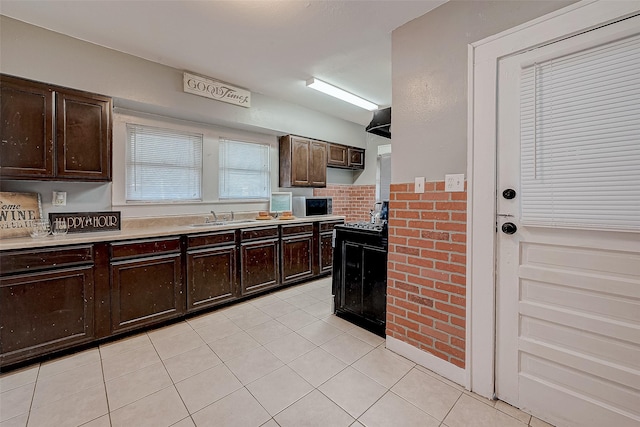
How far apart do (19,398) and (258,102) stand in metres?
3.38

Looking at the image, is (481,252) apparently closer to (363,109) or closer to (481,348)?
(481,348)

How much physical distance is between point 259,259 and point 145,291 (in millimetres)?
1229

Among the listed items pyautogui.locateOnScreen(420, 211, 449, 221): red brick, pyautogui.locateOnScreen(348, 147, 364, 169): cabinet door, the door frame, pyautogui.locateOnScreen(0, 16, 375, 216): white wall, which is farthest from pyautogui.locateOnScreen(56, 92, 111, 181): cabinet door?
pyautogui.locateOnScreen(348, 147, 364, 169): cabinet door

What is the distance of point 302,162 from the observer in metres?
4.22

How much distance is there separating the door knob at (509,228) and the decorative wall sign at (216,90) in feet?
10.1

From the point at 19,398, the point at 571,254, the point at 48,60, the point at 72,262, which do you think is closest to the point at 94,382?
the point at 19,398

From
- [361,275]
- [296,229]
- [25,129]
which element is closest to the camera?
[25,129]

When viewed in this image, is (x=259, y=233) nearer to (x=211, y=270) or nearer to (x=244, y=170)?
(x=211, y=270)

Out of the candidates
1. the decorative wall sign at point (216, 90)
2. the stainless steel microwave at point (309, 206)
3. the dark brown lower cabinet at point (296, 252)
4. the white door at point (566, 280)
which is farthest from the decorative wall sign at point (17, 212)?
the white door at point (566, 280)

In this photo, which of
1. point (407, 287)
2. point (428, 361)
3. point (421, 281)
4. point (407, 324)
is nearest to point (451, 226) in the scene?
point (421, 281)

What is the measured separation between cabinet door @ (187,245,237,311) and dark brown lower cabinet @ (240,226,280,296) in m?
0.14

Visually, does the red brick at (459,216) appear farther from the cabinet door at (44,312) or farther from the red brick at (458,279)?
the cabinet door at (44,312)

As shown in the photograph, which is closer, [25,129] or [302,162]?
[25,129]

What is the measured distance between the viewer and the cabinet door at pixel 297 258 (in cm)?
367
